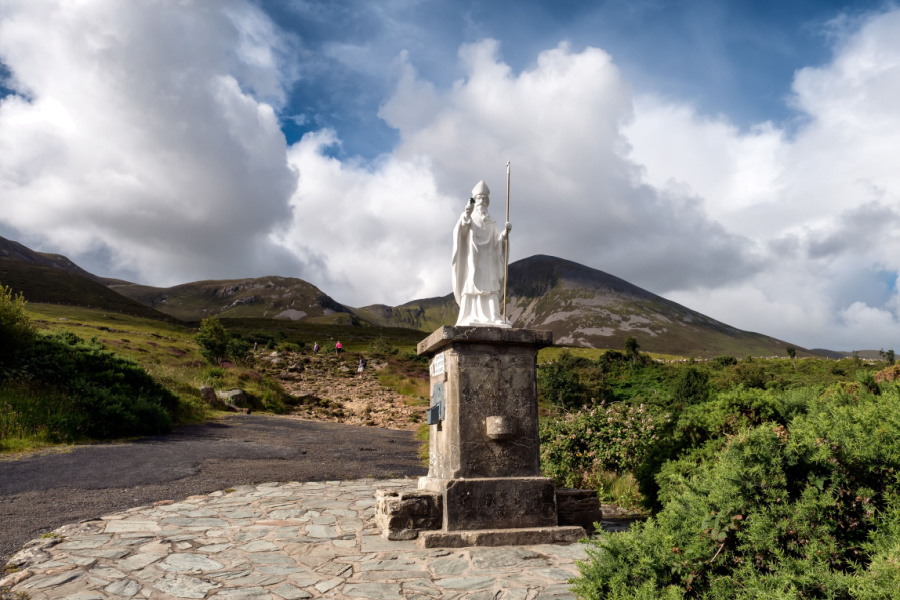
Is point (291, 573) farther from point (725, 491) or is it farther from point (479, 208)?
point (479, 208)

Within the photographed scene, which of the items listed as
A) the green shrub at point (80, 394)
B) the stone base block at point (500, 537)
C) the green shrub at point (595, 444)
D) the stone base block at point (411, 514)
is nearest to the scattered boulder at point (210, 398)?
the green shrub at point (80, 394)

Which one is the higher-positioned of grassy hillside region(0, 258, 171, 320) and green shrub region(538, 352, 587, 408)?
grassy hillside region(0, 258, 171, 320)

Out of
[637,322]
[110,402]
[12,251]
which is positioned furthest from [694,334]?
[12,251]

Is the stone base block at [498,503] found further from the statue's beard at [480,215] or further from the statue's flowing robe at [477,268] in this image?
the statue's beard at [480,215]

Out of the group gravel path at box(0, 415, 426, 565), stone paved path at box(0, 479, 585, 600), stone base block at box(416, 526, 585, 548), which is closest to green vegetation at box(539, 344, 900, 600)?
stone paved path at box(0, 479, 585, 600)

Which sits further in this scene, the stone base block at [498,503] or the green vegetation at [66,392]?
the green vegetation at [66,392]

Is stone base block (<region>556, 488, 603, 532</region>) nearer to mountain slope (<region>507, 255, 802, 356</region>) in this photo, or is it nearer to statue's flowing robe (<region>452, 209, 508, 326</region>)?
statue's flowing robe (<region>452, 209, 508, 326</region>)

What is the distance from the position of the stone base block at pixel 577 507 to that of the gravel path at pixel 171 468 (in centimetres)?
475

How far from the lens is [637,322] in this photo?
173500mm

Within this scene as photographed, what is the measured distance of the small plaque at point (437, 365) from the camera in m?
6.51

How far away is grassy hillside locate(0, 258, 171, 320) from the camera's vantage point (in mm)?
84625

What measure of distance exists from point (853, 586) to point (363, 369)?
34695mm

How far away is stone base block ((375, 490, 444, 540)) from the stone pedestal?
0.11 metres

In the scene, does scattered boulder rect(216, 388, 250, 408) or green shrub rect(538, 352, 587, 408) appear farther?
scattered boulder rect(216, 388, 250, 408)
